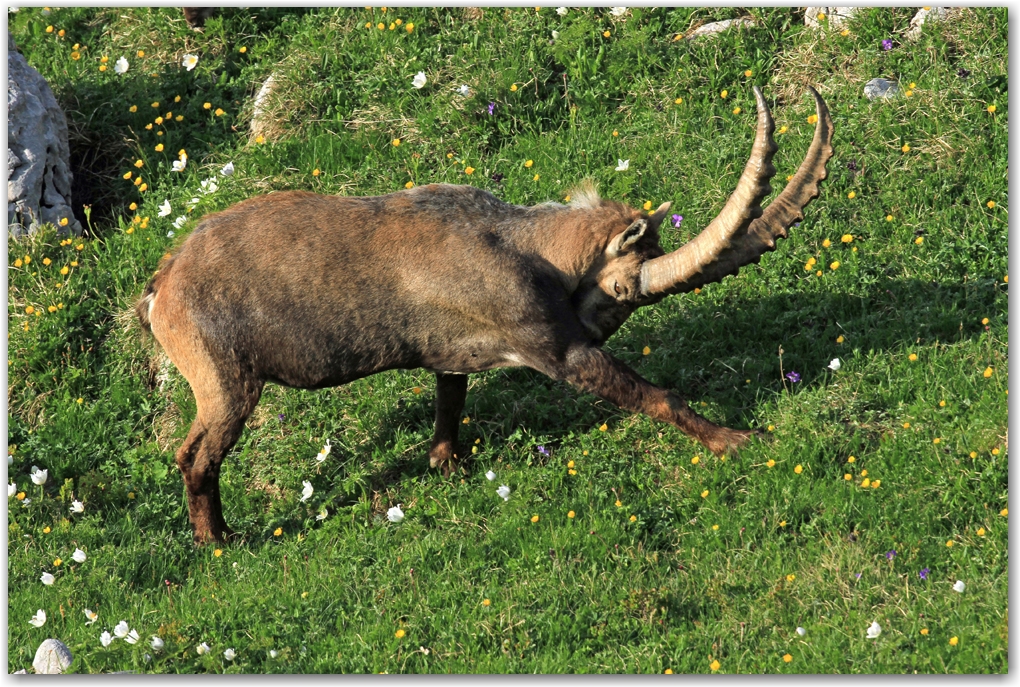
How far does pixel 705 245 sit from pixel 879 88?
3210mm

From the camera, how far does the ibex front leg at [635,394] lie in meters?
6.78

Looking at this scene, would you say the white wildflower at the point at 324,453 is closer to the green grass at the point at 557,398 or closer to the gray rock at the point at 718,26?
the green grass at the point at 557,398

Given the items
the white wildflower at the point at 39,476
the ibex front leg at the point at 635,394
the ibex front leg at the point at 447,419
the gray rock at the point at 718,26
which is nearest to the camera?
the ibex front leg at the point at 635,394

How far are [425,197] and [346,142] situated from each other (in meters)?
2.82

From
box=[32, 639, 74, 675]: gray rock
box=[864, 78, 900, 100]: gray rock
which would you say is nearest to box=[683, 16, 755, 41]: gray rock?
box=[864, 78, 900, 100]: gray rock

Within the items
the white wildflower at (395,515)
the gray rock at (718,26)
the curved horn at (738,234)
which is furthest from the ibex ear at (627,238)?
the gray rock at (718,26)

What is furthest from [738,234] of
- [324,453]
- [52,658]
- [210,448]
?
[52,658]

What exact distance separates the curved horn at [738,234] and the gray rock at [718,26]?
10.7 ft

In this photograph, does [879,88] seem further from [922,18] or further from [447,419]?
[447,419]

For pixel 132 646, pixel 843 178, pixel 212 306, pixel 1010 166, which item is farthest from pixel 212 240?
pixel 1010 166

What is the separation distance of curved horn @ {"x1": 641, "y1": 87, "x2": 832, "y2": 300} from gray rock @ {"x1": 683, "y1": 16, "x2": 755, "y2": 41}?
325cm

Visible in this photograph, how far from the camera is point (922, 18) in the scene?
9.18 metres

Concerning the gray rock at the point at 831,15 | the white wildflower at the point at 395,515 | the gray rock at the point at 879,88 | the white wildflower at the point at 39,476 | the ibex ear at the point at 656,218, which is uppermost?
the ibex ear at the point at 656,218

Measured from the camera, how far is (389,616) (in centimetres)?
614
